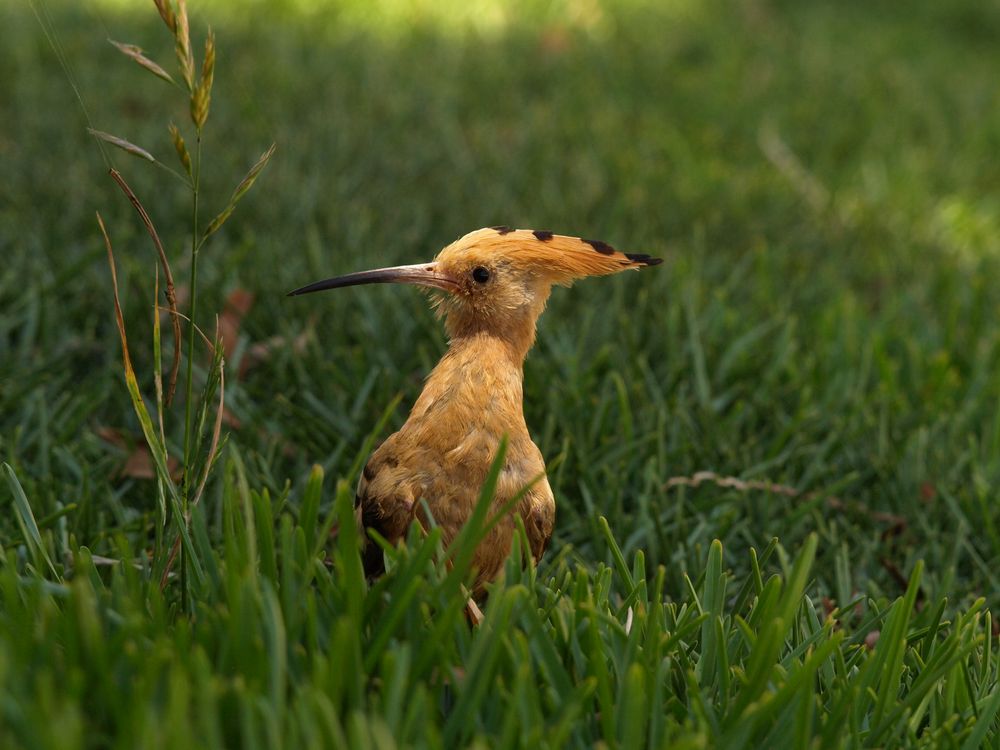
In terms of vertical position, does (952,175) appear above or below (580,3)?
below

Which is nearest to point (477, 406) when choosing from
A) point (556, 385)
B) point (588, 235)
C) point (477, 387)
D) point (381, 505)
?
point (477, 387)

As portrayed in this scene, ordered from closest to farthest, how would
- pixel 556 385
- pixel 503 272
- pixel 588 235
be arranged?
1. pixel 503 272
2. pixel 556 385
3. pixel 588 235

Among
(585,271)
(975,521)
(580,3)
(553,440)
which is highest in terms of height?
(580,3)

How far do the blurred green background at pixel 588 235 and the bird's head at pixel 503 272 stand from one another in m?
0.32

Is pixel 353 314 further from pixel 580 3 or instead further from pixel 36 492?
pixel 580 3

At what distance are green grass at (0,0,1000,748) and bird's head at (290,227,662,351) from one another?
0.34m

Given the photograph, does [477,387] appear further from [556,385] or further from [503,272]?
[556,385]

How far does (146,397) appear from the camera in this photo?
9.11ft

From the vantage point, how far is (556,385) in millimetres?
2789

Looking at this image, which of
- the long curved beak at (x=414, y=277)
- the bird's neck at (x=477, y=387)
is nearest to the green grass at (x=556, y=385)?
the bird's neck at (x=477, y=387)

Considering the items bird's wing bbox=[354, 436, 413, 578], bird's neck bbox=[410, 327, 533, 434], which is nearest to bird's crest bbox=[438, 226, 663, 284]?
bird's neck bbox=[410, 327, 533, 434]

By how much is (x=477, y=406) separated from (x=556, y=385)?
1.01 metres

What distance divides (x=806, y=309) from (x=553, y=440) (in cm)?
141

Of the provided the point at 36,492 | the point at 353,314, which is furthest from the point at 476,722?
the point at 353,314
